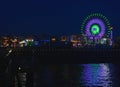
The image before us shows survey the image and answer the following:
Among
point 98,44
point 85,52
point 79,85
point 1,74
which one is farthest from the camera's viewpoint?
point 98,44

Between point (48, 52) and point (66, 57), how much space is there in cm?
502

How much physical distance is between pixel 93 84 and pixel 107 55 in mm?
71423

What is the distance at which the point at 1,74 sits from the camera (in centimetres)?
2577

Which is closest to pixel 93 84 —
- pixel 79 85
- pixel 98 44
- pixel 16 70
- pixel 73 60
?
pixel 79 85

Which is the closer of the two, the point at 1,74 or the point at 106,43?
the point at 1,74

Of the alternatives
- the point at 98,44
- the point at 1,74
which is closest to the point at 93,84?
the point at 1,74

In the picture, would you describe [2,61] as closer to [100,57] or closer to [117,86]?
[117,86]

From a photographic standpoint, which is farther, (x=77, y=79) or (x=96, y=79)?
(x=96, y=79)

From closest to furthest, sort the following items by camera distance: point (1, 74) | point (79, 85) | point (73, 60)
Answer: point (1, 74) → point (79, 85) → point (73, 60)

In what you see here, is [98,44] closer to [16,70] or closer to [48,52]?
[48,52]

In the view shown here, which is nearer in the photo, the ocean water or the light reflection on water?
the ocean water

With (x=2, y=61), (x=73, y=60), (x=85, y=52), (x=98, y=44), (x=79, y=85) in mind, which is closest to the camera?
(x=2, y=61)

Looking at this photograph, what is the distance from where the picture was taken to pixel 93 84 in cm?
3616

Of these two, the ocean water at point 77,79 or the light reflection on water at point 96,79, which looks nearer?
the ocean water at point 77,79
